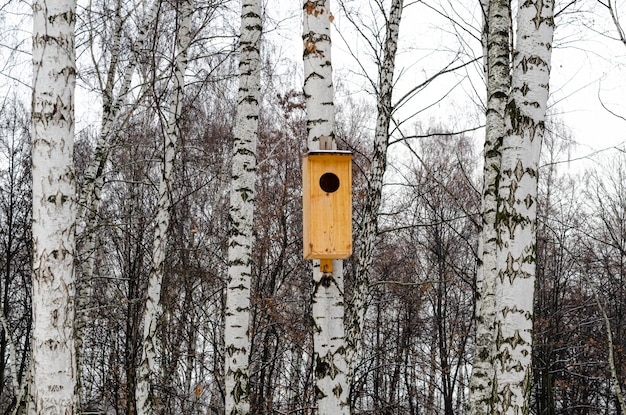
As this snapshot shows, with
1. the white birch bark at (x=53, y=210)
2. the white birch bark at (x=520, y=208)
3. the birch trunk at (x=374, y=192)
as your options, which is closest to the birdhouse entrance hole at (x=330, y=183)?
the white birch bark at (x=520, y=208)

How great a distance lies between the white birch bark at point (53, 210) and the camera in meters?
2.92

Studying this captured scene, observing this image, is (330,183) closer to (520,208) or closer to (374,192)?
(520,208)

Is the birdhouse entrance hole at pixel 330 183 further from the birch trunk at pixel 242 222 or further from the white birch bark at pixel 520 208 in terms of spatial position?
the birch trunk at pixel 242 222

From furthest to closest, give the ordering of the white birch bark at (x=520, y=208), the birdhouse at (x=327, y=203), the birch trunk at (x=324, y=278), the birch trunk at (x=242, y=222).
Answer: the birch trunk at (x=242, y=222)
the birdhouse at (x=327, y=203)
the birch trunk at (x=324, y=278)
the white birch bark at (x=520, y=208)

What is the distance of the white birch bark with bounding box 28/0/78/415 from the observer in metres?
2.92

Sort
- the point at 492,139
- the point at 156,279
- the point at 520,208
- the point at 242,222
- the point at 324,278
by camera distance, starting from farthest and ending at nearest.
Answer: the point at 156,279
the point at 242,222
the point at 492,139
the point at 324,278
the point at 520,208

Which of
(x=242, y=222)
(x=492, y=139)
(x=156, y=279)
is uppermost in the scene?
(x=492, y=139)

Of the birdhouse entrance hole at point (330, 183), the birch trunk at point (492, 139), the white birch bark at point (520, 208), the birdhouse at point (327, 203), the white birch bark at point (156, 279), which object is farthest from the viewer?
the white birch bark at point (156, 279)

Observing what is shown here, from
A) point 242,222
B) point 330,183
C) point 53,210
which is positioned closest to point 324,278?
point 330,183

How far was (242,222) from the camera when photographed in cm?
538

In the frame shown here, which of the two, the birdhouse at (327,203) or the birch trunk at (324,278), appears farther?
the birdhouse at (327,203)

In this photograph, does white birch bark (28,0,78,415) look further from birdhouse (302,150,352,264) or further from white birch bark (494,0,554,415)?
white birch bark (494,0,554,415)

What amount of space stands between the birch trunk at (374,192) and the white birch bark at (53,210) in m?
3.89

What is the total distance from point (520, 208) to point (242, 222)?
2825 mm
